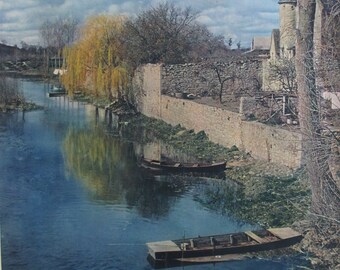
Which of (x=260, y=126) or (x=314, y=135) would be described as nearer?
(x=314, y=135)

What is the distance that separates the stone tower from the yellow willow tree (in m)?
3.22

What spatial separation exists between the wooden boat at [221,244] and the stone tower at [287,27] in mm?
1815

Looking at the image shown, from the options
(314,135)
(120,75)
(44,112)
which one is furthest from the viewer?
(120,75)

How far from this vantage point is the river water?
119 inches

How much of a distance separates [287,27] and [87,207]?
2084mm

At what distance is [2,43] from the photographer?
2.97 m

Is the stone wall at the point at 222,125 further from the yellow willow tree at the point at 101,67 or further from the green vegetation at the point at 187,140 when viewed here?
the yellow willow tree at the point at 101,67

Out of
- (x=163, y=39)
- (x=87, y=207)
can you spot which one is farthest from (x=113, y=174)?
(x=163, y=39)

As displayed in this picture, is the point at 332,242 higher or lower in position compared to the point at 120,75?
lower

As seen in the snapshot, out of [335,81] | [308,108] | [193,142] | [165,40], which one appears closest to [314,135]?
[308,108]

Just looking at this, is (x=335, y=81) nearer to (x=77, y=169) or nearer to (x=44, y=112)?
(x=77, y=169)

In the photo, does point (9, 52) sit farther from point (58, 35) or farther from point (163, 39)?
point (163, 39)

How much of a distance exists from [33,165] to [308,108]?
2.55 metres

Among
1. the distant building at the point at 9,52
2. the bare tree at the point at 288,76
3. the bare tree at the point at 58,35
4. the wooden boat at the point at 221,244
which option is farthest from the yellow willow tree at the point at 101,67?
the wooden boat at the point at 221,244
